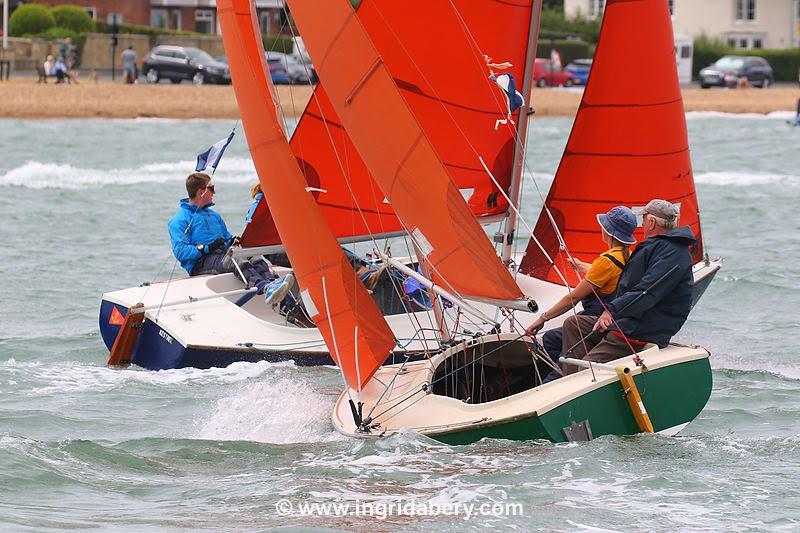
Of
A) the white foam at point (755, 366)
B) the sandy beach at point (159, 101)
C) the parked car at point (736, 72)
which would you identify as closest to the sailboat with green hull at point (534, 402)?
the white foam at point (755, 366)

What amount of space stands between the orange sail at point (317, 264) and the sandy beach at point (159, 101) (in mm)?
33320

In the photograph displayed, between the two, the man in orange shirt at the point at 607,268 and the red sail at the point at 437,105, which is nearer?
Result: the man in orange shirt at the point at 607,268

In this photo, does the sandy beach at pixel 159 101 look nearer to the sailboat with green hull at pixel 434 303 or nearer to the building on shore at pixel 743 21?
the building on shore at pixel 743 21

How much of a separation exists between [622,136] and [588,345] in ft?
11.2

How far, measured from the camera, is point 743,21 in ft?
247

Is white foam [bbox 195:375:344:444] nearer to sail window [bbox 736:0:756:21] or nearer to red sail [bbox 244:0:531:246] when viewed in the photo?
red sail [bbox 244:0:531:246]

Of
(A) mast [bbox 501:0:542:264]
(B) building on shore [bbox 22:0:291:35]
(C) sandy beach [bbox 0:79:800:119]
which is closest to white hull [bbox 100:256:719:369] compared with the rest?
(A) mast [bbox 501:0:542:264]

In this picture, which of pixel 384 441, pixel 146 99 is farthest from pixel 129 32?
pixel 384 441

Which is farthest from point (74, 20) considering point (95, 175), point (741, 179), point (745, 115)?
point (741, 179)

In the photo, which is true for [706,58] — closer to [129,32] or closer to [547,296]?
[129,32]

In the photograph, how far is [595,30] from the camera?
73.2 metres

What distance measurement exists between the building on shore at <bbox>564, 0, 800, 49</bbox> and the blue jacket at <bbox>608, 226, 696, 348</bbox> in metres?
67.4

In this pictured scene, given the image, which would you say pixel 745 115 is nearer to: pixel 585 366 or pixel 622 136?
pixel 622 136

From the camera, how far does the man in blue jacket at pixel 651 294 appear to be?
907cm
